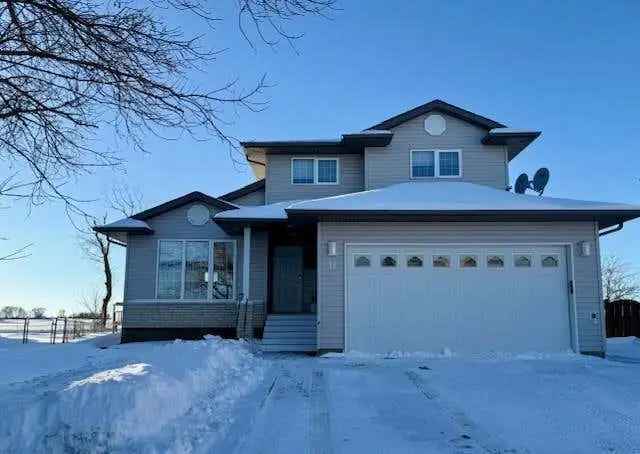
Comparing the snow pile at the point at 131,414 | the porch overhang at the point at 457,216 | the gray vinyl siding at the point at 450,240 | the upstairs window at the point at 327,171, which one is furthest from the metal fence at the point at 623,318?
the snow pile at the point at 131,414

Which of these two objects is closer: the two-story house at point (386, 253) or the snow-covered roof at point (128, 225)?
the two-story house at point (386, 253)

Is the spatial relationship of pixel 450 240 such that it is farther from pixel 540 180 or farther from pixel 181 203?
pixel 181 203

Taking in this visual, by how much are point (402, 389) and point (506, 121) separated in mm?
10340

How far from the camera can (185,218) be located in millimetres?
15805

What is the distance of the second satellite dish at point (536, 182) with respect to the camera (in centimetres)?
1549

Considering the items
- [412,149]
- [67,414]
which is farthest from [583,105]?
[67,414]

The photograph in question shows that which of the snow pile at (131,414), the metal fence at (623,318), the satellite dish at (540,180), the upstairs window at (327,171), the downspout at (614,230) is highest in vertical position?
the upstairs window at (327,171)

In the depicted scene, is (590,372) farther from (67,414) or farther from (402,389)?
(67,414)

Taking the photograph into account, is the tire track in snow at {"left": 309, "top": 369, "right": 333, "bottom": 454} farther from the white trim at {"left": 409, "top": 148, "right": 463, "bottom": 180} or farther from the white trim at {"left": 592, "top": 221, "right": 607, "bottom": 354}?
the white trim at {"left": 409, "top": 148, "right": 463, "bottom": 180}

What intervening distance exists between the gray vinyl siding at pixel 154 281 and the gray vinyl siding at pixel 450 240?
366cm

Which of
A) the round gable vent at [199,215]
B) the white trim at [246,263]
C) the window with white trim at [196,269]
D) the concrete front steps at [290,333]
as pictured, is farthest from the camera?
the round gable vent at [199,215]

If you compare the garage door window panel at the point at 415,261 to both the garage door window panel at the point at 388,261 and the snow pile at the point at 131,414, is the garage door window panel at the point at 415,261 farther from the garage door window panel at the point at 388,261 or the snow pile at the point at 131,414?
the snow pile at the point at 131,414

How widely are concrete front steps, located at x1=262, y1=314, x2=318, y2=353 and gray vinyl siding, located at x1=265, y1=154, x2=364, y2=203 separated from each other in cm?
356

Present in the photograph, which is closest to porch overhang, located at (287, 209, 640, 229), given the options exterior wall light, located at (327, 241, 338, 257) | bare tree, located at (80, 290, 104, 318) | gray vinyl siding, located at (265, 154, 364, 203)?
exterior wall light, located at (327, 241, 338, 257)
